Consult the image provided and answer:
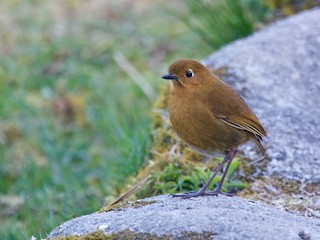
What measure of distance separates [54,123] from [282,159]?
3217 millimetres

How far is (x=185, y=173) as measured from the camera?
181 inches

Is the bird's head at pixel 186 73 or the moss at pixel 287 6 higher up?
the bird's head at pixel 186 73

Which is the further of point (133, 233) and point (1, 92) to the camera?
point (1, 92)

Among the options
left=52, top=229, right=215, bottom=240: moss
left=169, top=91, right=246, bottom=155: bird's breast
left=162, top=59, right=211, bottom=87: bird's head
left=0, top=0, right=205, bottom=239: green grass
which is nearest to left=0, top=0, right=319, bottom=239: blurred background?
left=0, top=0, right=205, bottom=239: green grass

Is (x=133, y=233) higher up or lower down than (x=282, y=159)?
higher up

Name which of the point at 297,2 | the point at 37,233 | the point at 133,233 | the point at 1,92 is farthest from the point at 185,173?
the point at 1,92

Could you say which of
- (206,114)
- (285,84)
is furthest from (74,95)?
(206,114)

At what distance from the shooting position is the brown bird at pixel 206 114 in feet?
12.9

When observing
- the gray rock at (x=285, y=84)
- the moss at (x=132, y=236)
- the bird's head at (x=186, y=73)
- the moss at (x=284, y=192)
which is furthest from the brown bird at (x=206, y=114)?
the moss at (x=132, y=236)

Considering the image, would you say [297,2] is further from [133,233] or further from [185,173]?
[133,233]

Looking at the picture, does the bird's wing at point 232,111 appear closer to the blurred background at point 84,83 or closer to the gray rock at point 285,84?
the gray rock at point 285,84

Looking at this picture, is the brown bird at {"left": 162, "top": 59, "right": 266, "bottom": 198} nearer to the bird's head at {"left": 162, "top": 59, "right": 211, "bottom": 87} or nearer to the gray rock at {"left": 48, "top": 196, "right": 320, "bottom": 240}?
the bird's head at {"left": 162, "top": 59, "right": 211, "bottom": 87}

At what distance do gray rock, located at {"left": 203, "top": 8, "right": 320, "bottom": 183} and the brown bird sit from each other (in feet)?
1.62

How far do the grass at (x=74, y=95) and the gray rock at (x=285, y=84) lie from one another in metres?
0.78
